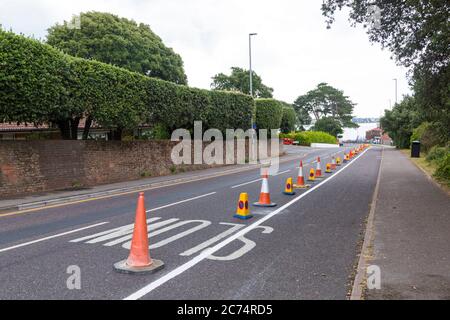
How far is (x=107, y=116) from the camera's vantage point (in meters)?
17.3

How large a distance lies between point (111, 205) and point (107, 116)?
6.44m

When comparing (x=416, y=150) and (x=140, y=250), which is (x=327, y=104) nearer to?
(x=416, y=150)

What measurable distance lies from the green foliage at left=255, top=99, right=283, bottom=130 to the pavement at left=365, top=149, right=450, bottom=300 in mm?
25508

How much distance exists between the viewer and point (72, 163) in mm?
16578

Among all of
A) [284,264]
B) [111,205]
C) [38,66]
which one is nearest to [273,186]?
[111,205]

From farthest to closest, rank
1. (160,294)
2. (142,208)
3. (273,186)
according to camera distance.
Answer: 1. (273,186)
2. (142,208)
3. (160,294)

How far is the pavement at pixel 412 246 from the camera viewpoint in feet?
15.7

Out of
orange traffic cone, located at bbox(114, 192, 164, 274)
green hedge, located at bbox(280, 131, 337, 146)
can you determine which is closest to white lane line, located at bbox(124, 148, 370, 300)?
orange traffic cone, located at bbox(114, 192, 164, 274)

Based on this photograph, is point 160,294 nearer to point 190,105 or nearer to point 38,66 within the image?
point 38,66

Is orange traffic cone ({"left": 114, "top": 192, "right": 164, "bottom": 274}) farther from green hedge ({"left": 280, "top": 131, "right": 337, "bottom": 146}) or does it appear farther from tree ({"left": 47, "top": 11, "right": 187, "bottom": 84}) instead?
green hedge ({"left": 280, "top": 131, "right": 337, "bottom": 146})

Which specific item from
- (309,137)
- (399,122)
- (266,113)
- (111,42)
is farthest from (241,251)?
(309,137)

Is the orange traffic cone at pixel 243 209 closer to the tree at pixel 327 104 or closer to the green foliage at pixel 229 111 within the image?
the green foliage at pixel 229 111

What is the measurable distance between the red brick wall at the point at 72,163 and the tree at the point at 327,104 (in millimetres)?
83130

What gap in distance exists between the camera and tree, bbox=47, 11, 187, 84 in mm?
37594
